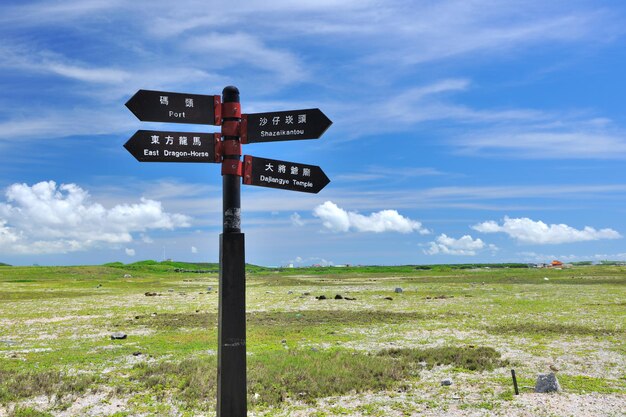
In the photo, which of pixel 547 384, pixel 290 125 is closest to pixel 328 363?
pixel 547 384

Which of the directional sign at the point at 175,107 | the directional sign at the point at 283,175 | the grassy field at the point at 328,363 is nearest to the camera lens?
the directional sign at the point at 175,107

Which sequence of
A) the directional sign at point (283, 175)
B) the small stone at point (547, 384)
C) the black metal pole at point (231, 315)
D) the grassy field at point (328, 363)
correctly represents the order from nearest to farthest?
the black metal pole at point (231, 315) → the directional sign at point (283, 175) → the grassy field at point (328, 363) → the small stone at point (547, 384)

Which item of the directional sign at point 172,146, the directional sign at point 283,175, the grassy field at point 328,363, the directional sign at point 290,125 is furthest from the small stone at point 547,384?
the directional sign at point 172,146

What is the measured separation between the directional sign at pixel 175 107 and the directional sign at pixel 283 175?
3.64 ft

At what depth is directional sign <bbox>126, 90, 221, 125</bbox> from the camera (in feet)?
29.5

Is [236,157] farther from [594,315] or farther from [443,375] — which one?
[594,315]

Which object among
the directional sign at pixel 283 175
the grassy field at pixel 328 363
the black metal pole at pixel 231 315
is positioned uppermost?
the directional sign at pixel 283 175

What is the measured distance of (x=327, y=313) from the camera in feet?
111

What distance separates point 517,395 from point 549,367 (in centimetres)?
433

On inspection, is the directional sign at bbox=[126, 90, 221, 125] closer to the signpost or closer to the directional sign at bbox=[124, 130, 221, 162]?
the signpost

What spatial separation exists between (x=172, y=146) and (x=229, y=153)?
107 centimetres

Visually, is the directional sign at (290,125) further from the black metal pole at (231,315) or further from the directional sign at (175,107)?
the black metal pole at (231,315)

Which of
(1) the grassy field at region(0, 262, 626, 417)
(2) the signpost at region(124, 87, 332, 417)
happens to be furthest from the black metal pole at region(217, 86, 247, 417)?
(1) the grassy field at region(0, 262, 626, 417)

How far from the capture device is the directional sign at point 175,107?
29.5 feet
